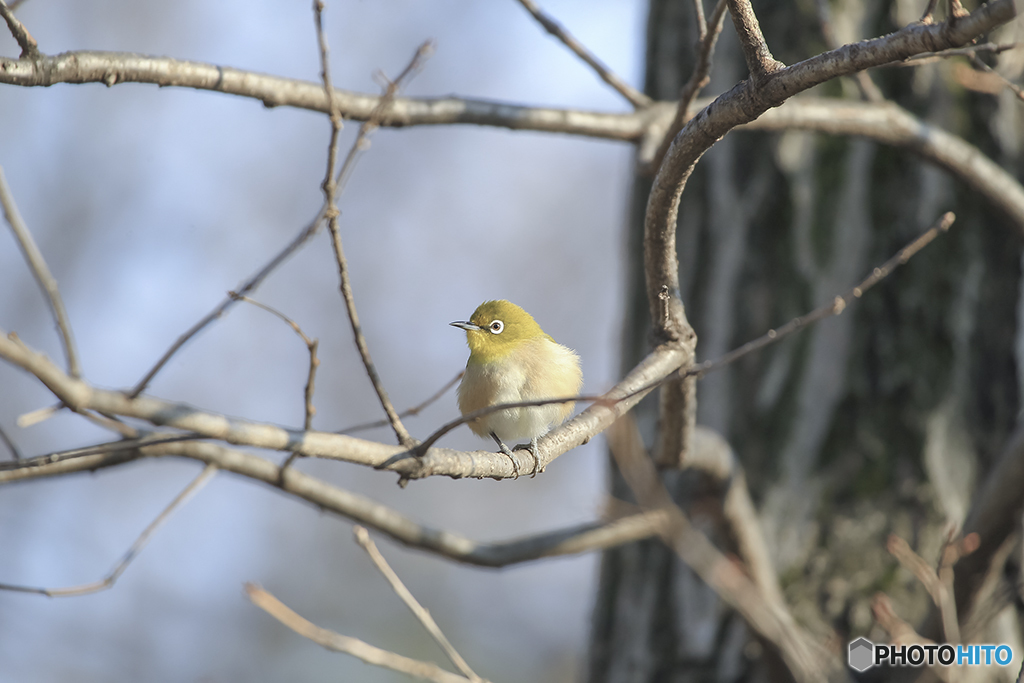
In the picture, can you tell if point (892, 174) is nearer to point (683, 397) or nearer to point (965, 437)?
point (965, 437)

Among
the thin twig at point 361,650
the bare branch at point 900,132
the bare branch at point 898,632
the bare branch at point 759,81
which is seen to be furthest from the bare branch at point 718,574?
the bare branch at point 900,132

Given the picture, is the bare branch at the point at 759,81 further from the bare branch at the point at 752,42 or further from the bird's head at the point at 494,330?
the bird's head at the point at 494,330

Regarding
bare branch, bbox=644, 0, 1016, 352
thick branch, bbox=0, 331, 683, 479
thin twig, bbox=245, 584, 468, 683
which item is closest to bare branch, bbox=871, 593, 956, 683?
thick branch, bbox=0, 331, 683, 479

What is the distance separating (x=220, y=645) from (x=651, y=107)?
13283 millimetres

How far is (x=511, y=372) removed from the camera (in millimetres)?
3246

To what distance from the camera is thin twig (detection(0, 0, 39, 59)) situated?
214 cm

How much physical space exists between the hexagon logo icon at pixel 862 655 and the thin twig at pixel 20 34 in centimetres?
443

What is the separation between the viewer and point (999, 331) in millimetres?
4715

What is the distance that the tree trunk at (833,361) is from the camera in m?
4.38

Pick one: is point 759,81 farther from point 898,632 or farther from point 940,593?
point 898,632

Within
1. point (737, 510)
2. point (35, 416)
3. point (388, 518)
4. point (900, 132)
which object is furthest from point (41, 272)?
point (900, 132)

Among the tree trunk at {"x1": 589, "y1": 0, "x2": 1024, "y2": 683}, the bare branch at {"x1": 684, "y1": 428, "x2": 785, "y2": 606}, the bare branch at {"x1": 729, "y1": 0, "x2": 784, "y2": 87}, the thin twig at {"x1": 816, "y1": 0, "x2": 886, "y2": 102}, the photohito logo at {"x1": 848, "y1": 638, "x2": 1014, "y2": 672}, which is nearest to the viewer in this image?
the bare branch at {"x1": 729, "y1": 0, "x2": 784, "y2": 87}

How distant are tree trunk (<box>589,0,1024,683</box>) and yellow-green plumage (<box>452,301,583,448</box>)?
4.10ft

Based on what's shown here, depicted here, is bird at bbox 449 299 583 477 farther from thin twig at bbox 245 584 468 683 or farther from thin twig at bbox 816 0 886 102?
thin twig at bbox 816 0 886 102
